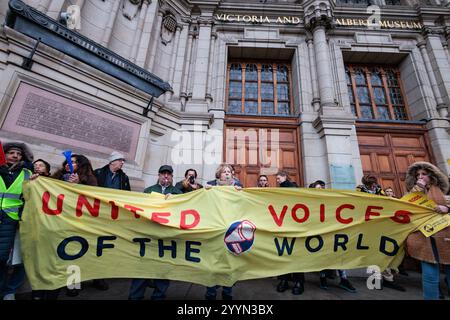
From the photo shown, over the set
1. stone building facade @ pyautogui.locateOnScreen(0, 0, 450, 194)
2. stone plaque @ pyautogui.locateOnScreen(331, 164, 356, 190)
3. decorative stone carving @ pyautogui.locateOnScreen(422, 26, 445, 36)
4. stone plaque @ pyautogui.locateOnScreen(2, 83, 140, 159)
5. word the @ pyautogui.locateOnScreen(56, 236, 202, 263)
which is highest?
decorative stone carving @ pyautogui.locateOnScreen(422, 26, 445, 36)

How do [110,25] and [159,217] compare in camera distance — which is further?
[110,25]

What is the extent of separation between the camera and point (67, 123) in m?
4.69

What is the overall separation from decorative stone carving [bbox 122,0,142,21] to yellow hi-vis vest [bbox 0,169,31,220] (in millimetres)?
6800

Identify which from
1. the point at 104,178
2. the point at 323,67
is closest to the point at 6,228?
the point at 104,178

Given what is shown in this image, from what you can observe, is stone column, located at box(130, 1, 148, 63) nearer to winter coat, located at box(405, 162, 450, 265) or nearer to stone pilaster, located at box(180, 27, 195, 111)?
stone pilaster, located at box(180, 27, 195, 111)

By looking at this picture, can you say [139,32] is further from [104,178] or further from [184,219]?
[184,219]

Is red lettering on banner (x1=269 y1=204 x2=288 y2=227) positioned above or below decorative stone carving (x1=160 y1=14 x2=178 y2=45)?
below

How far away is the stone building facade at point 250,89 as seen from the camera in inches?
190

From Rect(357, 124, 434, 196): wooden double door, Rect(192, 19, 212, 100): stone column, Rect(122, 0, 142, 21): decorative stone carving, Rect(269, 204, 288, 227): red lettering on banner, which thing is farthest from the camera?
Rect(192, 19, 212, 100): stone column

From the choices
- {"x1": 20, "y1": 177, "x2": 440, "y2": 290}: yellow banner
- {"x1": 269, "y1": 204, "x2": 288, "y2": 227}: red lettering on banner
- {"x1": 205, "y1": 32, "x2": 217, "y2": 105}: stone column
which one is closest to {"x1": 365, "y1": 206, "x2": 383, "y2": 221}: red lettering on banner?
{"x1": 20, "y1": 177, "x2": 440, "y2": 290}: yellow banner

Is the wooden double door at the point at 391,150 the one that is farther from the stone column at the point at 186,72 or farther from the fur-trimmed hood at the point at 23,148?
the fur-trimmed hood at the point at 23,148

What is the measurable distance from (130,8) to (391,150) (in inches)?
435

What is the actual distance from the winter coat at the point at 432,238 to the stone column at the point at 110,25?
26.3 ft

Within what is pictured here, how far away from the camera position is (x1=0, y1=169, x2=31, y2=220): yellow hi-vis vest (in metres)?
2.47
